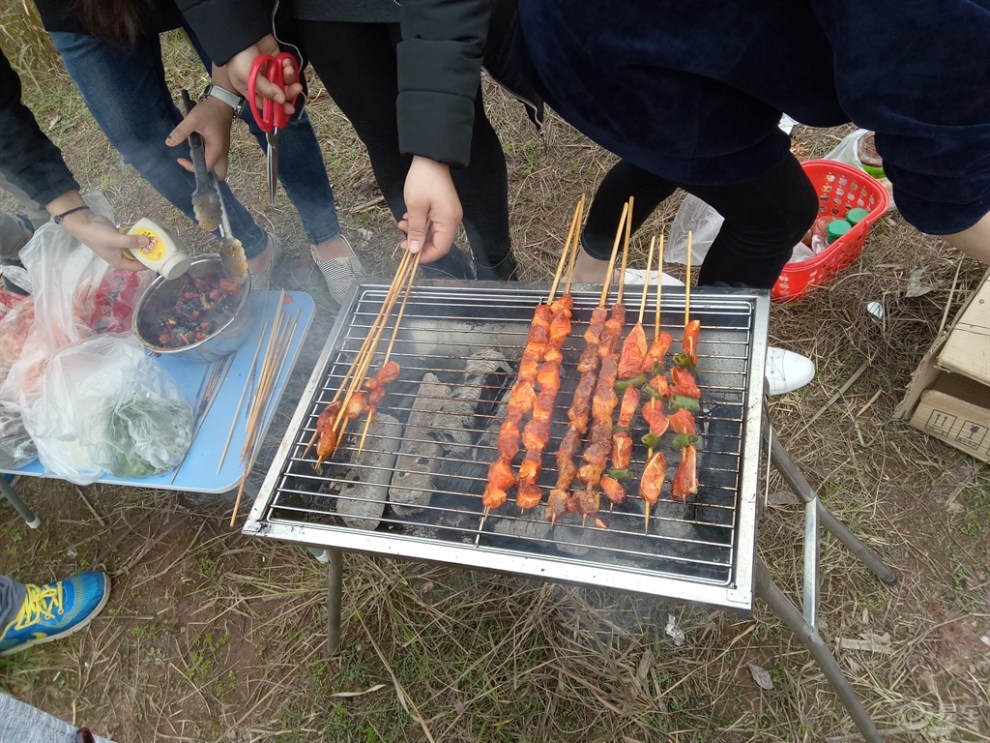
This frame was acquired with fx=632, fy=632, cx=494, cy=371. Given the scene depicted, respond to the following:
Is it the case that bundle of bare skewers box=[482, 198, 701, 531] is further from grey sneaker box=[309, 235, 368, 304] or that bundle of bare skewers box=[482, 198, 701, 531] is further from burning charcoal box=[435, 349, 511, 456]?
grey sneaker box=[309, 235, 368, 304]

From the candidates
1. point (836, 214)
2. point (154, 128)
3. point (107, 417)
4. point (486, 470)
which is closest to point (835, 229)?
point (836, 214)

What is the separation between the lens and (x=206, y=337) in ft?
10.3

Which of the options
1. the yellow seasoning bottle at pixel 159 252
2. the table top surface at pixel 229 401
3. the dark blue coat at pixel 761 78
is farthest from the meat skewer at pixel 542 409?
the yellow seasoning bottle at pixel 159 252

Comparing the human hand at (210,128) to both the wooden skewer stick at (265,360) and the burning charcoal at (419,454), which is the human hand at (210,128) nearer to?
the wooden skewer stick at (265,360)

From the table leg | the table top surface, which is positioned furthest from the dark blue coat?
the table leg

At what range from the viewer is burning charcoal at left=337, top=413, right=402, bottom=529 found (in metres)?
2.20

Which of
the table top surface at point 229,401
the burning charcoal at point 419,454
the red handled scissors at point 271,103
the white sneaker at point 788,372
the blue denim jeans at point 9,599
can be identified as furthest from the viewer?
the white sneaker at point 788,372

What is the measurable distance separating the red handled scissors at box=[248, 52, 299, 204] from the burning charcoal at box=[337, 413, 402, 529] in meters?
1.22

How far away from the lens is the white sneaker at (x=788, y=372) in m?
3.52

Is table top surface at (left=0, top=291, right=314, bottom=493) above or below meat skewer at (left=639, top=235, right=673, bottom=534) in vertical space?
below

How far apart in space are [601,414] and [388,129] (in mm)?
1796

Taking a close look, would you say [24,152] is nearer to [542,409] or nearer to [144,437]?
[144,437]

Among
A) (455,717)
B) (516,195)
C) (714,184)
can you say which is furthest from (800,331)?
(455,717)

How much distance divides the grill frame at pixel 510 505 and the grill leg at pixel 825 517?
0.48 metres
